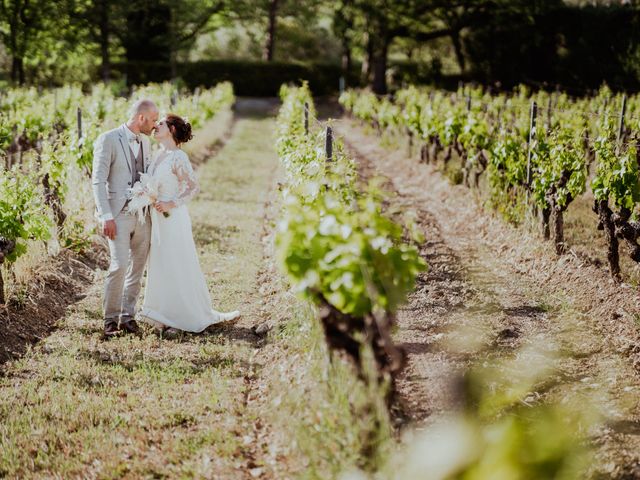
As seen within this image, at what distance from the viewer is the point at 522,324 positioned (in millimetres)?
5895

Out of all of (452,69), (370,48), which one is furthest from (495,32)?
(370,48)

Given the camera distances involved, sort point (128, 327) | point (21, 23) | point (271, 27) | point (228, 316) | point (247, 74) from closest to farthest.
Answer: point (128, 327), point (228, 316), point (21, 23), point (247, 74), point (271, 27)

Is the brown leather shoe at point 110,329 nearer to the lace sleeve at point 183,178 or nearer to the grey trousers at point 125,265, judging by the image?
the grey trousers at point 125,265

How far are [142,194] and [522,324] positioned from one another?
3.20 metres

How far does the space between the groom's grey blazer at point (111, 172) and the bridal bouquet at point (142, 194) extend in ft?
0.25

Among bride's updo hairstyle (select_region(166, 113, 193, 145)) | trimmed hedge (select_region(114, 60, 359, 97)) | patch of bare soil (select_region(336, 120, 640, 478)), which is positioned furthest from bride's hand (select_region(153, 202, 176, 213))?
trimmed hedge (select_region(114, 60, 359, 97))

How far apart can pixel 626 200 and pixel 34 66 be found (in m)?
31.7

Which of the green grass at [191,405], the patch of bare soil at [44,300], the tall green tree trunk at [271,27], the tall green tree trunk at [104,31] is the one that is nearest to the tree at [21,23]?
the tall green tree trunk at [104,31]

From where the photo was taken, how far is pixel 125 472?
3682 millimetres

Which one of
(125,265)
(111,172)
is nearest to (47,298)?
(125,265)

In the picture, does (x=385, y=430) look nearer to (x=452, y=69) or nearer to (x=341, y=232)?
(x=341, y=232)

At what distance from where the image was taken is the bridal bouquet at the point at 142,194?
529cm

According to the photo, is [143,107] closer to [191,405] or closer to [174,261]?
[174,261]

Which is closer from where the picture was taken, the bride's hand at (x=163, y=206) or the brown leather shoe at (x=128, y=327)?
the bride's hand at (x=163, y=206)
